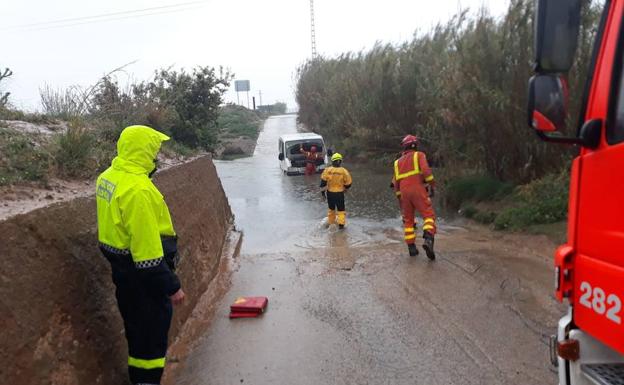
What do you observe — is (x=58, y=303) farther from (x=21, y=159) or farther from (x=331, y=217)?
(x=331, y=217)

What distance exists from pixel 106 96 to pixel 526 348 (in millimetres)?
9255

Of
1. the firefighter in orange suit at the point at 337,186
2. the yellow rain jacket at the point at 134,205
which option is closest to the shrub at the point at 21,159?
the yellow rain jacket at the point at 134,205

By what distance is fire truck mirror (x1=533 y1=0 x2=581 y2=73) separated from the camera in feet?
7.60

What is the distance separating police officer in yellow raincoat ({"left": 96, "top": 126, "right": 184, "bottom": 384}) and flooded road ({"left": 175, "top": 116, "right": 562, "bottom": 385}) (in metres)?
0.95

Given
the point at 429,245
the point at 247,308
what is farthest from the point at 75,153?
the point at 429,245

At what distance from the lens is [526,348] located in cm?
465

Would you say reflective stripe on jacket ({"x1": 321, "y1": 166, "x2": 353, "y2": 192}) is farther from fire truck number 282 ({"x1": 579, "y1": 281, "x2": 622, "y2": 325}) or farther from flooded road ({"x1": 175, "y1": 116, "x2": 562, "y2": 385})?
fire truck number 282 ({"x1": 579, "y1": 281, "x2": 622, "y2": 325})

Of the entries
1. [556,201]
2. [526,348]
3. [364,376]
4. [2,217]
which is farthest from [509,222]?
[2,217]

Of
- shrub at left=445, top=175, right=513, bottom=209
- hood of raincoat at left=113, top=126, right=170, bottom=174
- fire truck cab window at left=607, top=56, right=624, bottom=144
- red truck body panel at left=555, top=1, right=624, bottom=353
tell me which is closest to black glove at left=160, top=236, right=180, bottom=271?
hood of raincoat at left=113, top=126, right=170, bottom=174

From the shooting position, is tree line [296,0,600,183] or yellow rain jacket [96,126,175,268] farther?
tree line [296,0,600,183]

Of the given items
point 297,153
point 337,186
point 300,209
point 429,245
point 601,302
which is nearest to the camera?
point 601,302

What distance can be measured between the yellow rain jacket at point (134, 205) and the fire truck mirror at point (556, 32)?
7.77ft

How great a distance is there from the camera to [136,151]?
362cm

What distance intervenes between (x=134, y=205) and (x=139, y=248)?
27cm
